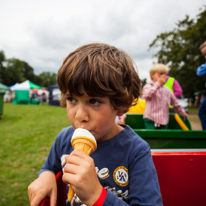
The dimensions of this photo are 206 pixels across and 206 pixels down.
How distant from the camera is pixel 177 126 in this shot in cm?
375

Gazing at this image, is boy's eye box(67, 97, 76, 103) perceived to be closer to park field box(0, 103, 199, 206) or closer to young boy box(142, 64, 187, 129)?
park field box(0, 103, 199, 206)

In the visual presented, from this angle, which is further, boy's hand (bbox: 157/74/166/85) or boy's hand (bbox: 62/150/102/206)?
boy's hand (bbox: 157/74/166/85)

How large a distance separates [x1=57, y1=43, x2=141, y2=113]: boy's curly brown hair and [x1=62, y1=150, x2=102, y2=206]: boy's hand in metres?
0.37

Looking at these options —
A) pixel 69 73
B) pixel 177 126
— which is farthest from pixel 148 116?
pixel 69 73

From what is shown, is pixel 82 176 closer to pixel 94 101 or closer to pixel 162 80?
pixel 94 101

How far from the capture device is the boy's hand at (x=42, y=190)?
1091 millimetres

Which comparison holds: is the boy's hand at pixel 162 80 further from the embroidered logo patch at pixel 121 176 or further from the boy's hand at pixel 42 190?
the boy's hand at pixel 42 190

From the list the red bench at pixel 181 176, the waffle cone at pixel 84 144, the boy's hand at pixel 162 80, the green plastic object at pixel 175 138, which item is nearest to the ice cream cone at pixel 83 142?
the waffle cone at pixel 84 144

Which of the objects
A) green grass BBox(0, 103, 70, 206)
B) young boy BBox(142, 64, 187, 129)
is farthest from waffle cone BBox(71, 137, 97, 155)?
young boy BBox(142, 64, 187, 129)

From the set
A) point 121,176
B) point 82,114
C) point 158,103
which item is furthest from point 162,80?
point 82,114

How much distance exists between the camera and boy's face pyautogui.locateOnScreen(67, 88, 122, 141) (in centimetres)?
101

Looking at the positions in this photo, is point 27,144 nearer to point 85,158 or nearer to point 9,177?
point 9,177

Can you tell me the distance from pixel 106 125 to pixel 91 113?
0.43ft

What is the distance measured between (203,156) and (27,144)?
4900 millimetres
